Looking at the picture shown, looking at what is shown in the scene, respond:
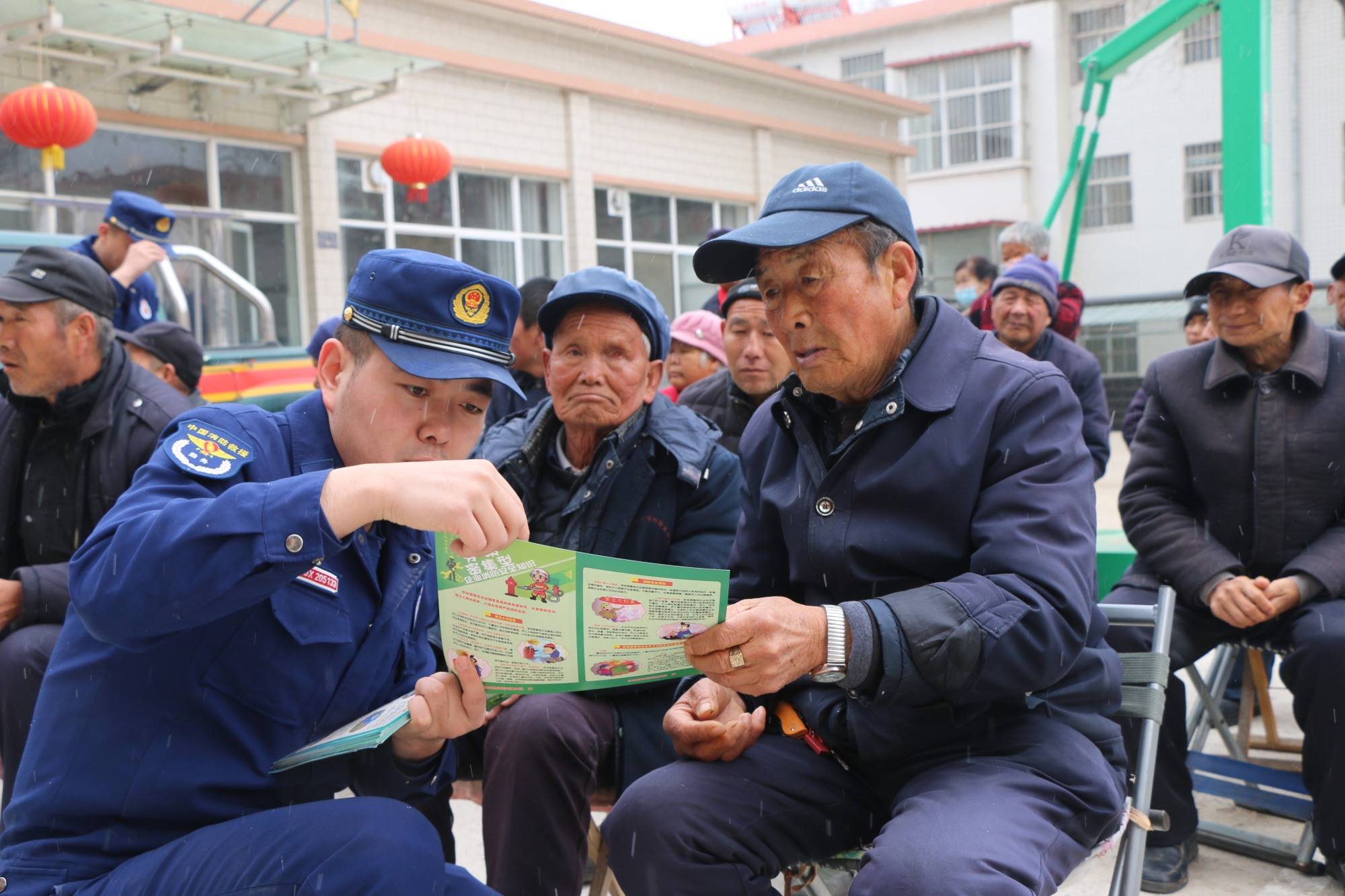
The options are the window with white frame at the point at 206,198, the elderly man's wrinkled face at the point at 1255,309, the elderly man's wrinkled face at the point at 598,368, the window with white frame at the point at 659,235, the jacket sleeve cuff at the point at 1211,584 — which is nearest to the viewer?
the elderly man's wrinkled face at the point at 598,368

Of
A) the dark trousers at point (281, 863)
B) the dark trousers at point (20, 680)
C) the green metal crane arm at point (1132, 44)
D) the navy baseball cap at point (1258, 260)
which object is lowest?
the dark trousers at point (20, 680)

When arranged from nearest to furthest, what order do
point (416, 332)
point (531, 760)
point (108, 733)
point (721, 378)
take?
point (108, 733) < point (416, 332) < point (531, 760) < point (721, 378)

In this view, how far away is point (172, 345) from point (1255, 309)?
14.4 ft

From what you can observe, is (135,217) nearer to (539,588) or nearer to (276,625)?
(276,625)

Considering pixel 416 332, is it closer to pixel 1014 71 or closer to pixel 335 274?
pixel 335 274

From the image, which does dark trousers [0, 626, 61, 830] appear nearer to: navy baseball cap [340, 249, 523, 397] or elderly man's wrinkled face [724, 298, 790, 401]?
navy baseball cap [340, 249, 523, 397]

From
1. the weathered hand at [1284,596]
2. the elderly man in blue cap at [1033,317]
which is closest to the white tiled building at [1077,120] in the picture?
the elderly man in blue cap at [1033,317]

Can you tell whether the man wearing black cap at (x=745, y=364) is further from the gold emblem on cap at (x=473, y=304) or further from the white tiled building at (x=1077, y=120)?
the white tiled building at (x=1077, y=120)

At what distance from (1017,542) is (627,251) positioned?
56.8 ft

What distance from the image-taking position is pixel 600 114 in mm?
18016

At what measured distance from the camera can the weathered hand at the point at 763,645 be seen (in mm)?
1817

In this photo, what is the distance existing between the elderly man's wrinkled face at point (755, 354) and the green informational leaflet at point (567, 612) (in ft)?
7.81

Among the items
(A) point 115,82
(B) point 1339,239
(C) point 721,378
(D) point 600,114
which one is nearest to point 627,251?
(D) point 600,114

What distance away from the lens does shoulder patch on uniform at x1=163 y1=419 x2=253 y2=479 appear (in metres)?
1.69
